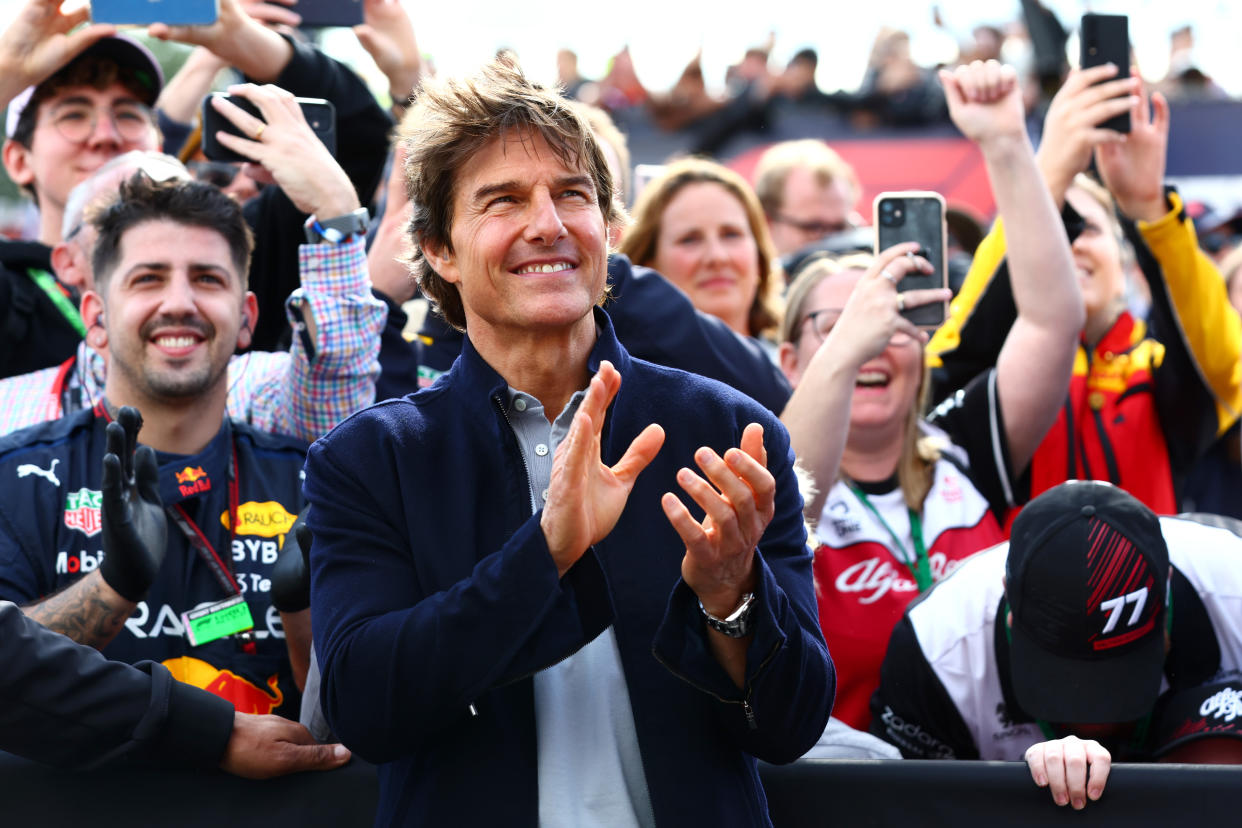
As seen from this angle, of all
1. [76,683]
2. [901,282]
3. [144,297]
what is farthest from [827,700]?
[144,297]

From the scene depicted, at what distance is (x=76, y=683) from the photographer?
93.4 inches

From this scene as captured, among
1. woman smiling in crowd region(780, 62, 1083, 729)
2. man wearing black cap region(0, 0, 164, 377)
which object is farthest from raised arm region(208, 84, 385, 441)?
woman smiling in crowd region(780, 62, 1083, 729)

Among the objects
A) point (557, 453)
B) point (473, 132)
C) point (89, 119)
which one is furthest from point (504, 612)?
point (89, 119)

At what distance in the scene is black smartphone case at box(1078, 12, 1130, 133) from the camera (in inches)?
142

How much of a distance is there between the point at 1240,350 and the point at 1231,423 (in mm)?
204

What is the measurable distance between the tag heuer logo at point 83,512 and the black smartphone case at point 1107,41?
104 inches

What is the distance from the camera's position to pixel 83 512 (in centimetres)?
283

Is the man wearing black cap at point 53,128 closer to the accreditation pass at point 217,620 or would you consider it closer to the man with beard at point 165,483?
the man with beard at point 165,483

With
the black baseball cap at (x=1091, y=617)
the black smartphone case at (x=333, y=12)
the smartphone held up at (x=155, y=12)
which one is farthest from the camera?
the black smartphone case at (x=333, y=12)

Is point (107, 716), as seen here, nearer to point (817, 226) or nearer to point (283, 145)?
point (283, 145)

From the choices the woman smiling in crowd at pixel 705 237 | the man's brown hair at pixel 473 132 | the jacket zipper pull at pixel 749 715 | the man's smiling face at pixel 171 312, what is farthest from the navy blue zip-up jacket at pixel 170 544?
the woman smiling in crowd at pixel 705 237

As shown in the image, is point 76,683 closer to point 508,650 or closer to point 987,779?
point 508,650

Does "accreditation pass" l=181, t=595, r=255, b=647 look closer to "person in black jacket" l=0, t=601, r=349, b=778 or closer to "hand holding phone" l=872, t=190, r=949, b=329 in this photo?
"person in black jacket" l=0, t=601, r=349, b=778

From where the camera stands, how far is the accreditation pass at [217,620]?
2771 mm
